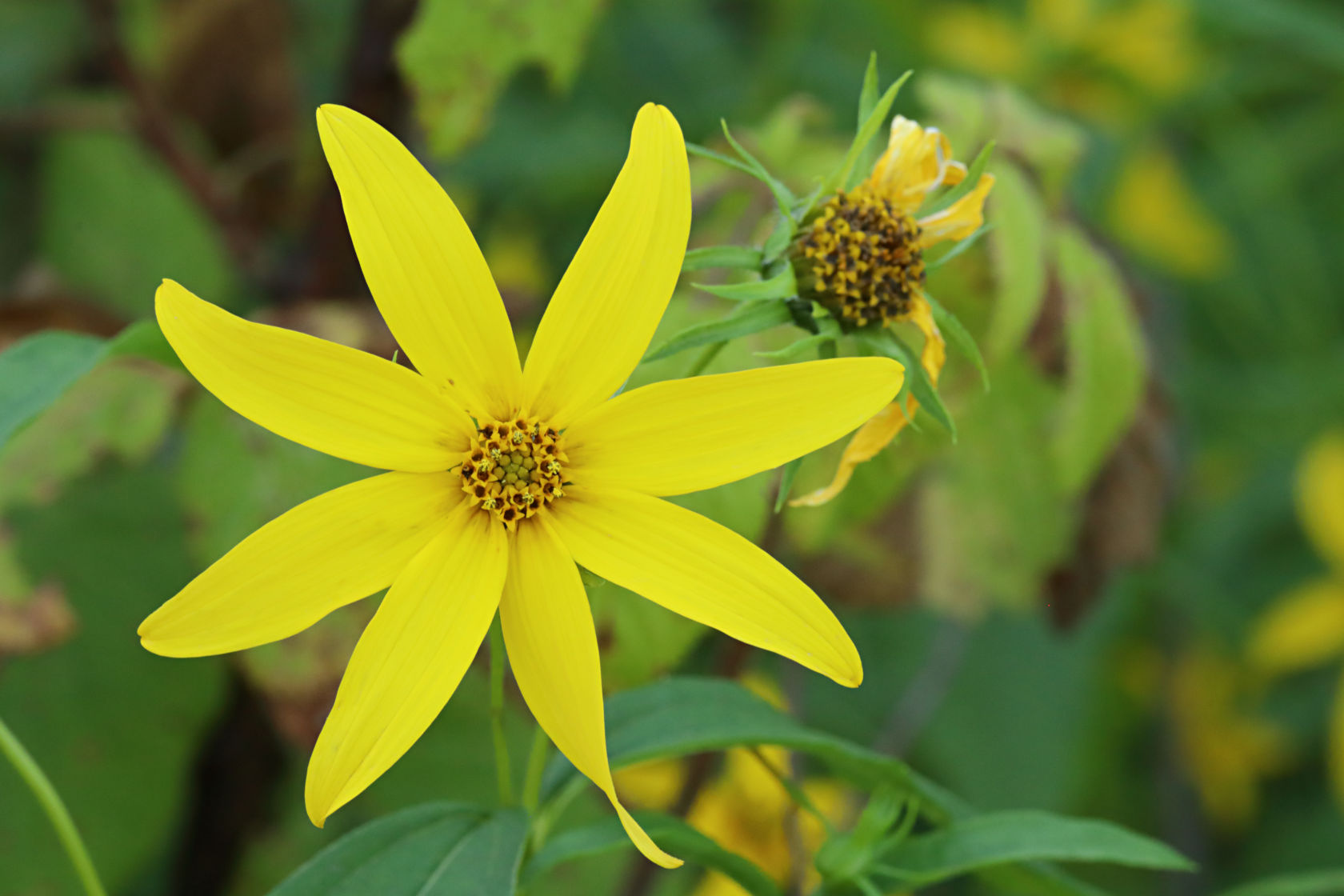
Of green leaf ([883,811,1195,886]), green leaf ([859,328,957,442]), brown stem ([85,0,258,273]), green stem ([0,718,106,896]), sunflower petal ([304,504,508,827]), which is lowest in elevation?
green stem ([0,718,106,896])

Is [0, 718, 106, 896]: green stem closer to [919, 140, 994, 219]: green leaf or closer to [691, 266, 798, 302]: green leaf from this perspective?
[691, 266, 798, 302]: green leaf

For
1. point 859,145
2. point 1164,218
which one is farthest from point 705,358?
point 1164,218

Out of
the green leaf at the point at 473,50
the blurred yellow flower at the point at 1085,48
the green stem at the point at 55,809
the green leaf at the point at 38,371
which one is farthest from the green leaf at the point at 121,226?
the blurred yellow flower at the point at 1085,48

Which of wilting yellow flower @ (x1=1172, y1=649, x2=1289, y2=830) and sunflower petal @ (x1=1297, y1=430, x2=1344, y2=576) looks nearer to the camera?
sunflower petal @ (x1=1297, y1=430, x2=1344, y2=576)

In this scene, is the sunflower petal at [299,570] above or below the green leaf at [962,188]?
below

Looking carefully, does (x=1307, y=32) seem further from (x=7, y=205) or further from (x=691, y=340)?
(x=7, y=205)

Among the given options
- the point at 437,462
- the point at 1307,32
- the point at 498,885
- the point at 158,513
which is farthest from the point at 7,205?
the point at 1307,32

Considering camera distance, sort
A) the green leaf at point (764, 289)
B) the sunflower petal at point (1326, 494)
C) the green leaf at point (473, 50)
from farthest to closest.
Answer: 1. the sunflower petal at point (1326, 494)
2. the green leaf at point (473, 50)
3. the green leaf at point (764, 289)

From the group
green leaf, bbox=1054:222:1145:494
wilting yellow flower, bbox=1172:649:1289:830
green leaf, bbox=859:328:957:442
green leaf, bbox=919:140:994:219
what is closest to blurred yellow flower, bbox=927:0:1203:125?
wilting yellow flower, bbox=1172:649:1289:830

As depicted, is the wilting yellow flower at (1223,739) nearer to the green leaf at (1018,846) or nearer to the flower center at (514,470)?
the green leaf at (1018,846)
